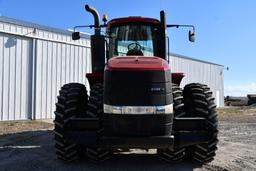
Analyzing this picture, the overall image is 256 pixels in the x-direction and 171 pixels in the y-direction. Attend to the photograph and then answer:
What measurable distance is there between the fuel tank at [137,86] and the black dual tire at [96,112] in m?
0.47

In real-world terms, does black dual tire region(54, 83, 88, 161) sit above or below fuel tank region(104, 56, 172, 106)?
below

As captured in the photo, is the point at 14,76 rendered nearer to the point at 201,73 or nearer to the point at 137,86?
the point at 137,86

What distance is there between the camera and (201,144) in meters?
7.58

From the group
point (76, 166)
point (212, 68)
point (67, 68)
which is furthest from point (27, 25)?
point (212, 68)

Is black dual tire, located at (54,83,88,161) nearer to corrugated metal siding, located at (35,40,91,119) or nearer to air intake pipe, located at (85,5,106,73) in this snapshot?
air intake pipe, located at (85,5,106,73)

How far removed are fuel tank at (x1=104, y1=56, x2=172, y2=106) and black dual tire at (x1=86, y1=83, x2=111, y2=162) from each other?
47 cm

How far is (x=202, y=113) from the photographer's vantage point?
7.32m

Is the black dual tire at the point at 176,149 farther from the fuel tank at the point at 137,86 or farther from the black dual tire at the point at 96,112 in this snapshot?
the black dual tire at the point at 96,112

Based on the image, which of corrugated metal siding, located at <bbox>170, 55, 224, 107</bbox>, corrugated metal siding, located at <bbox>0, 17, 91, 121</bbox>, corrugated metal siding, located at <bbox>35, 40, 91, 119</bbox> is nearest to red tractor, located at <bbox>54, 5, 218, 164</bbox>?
corrugated metal siding, located at <bbox>0, 17, 91, 121</bbox>

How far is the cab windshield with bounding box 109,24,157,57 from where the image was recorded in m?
8.52

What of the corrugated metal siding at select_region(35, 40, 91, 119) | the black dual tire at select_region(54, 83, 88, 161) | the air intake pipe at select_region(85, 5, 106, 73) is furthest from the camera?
the corrugated metal siding at select_region(35, 40, 91, 119)

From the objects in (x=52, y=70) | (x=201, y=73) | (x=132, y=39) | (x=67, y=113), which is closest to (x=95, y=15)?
(x=132, y=39)

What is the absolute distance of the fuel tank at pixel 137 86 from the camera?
6.54 meters

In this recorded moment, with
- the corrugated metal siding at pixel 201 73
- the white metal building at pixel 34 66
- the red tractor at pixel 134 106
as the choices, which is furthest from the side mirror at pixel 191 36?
the corrugated metal siding at pixel 201 73
